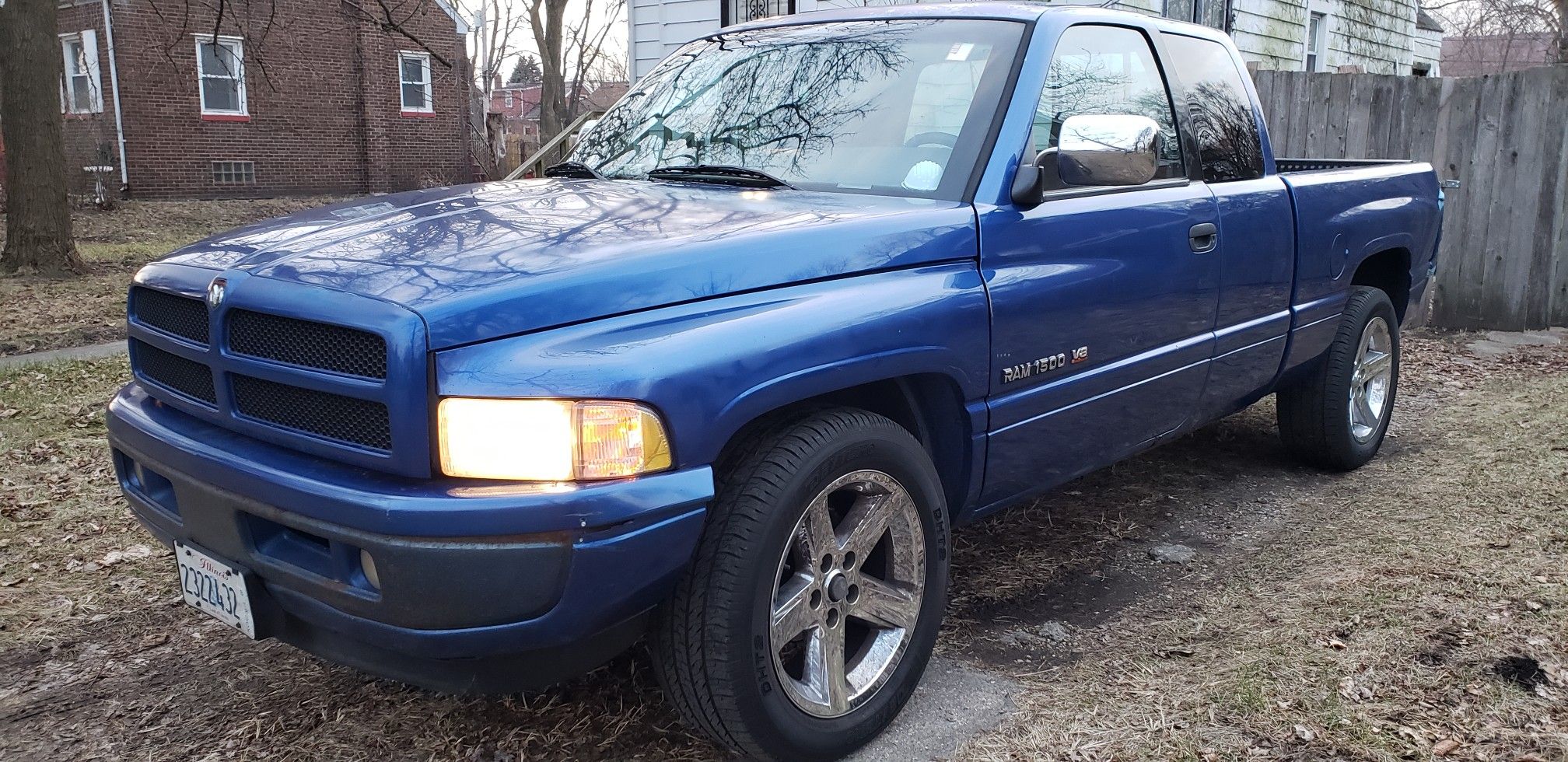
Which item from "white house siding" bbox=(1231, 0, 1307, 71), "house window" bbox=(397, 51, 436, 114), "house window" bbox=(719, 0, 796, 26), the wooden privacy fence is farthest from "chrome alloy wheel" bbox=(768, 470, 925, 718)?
"house window" bbox=(397, 51, 436, 114)

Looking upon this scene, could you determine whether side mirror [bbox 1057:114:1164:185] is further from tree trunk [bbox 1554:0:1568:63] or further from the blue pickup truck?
tree trunk [bbox 1554:0:1568:63]

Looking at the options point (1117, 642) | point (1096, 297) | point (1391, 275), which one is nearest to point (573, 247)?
point (1096, 297)

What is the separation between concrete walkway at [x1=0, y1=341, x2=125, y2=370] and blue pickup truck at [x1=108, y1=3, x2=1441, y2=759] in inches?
204

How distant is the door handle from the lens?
379 centimetres

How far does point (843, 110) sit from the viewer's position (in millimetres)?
3369

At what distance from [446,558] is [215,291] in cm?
90

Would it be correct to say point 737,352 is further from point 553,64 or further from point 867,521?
point 553,64

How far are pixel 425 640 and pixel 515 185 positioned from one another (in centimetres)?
172

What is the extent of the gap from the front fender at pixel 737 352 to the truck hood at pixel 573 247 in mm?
44

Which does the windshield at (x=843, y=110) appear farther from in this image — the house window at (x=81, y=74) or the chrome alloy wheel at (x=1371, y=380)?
the house window at (x=81, y=74)

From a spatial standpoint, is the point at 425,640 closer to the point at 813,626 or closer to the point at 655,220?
the point at 813,626

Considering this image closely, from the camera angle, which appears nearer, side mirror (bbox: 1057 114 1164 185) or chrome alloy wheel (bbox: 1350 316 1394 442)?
side mirror (bbox: 1057 114 1164 185)

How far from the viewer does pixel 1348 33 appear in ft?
62.5

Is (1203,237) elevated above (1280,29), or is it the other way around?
(1280,29)
